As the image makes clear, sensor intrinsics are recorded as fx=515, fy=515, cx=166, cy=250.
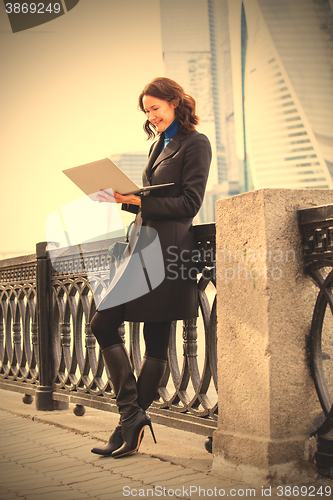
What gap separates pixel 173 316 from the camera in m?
2.64

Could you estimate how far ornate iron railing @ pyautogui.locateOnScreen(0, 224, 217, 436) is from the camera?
9.47 ft

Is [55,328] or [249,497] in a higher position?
[55,328]

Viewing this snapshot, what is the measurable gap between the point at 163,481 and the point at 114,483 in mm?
225

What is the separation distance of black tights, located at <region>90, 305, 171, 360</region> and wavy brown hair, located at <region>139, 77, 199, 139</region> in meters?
1.05

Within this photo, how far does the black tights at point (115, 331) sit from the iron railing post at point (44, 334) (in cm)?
179

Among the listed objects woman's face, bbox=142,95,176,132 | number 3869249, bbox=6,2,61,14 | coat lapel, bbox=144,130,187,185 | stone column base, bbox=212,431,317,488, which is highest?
number 3869249, bbox=6,2,61,14

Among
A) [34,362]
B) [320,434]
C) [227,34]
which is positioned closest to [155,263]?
[320,434]

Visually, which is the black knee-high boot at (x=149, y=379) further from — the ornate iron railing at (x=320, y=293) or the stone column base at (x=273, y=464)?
the ornate iron railing at (x=320, y=293)

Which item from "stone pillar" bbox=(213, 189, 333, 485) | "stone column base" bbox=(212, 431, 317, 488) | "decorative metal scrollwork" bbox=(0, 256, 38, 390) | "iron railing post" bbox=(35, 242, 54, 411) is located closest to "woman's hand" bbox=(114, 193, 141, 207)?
"stone pillar" bbox=(213, 189, 333, 485)

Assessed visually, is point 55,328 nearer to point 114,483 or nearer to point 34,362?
point 34,362
